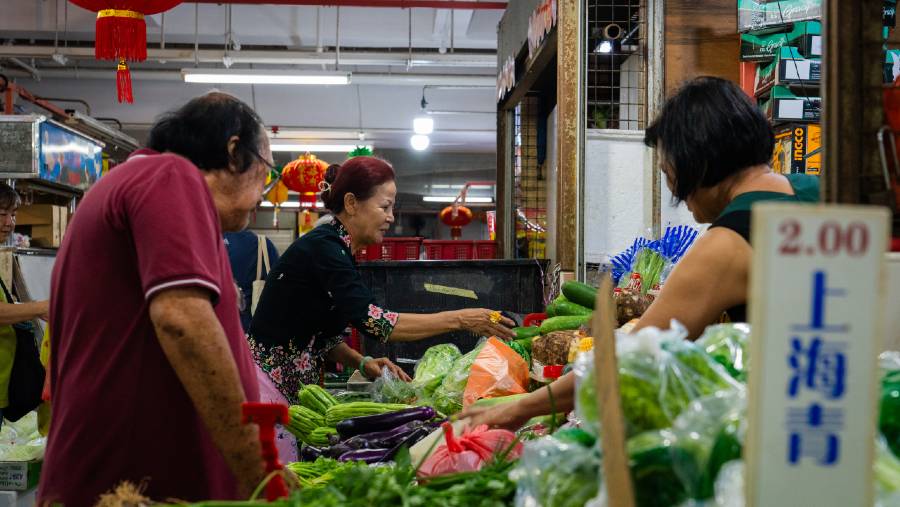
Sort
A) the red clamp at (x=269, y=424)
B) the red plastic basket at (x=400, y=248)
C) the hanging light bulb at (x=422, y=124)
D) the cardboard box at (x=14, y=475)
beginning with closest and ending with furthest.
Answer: the red clamp at (x=269, y=424) → the cardboard box at (x=14, y=475) → the red plastic basket at (x=400, y=248) → the hanging light bulb at (x=422, y=124)

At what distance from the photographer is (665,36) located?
4797 mm

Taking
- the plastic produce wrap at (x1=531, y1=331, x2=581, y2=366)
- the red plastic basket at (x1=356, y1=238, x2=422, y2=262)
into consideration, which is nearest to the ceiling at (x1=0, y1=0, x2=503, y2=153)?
the red plastic basket at (x1=356, y1=238, x2=422, y2=262)

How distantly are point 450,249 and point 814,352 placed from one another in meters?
8.49

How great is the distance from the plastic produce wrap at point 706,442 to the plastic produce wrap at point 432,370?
2582 mm

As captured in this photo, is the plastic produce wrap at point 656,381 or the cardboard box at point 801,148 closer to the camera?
the plastic produce wrap at point 656,381

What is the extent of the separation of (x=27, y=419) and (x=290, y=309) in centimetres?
347

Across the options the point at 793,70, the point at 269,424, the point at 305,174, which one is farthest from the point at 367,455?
the point at 305,174

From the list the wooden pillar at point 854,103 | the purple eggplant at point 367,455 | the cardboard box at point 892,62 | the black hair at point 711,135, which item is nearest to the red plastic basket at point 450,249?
the cardboard box at point 892,62

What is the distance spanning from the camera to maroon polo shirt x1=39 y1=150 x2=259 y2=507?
1.89m

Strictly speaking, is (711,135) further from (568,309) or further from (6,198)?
(6,198)

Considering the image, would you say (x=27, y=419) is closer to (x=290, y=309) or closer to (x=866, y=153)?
(x=290, y=309)

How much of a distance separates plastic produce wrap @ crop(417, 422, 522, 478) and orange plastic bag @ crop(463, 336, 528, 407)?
1.09 metres

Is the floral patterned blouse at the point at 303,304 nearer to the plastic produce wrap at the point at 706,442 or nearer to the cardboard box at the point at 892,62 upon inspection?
the cardboard box at the point at 892,62

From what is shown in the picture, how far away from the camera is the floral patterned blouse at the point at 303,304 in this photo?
377cm
